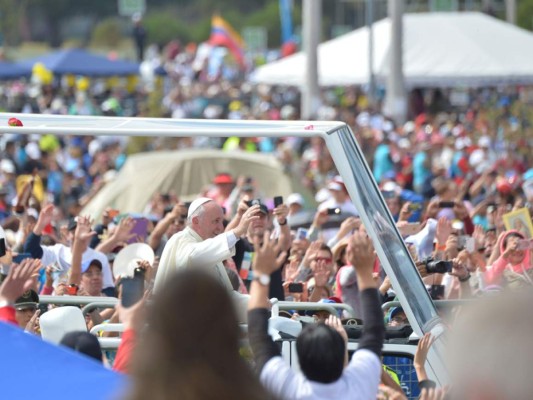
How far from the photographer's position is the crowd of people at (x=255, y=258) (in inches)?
127

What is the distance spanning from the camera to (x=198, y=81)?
49344 mm

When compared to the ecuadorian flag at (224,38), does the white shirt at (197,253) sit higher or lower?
higher

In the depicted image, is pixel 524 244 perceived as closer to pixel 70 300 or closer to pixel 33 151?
pixel 70 300

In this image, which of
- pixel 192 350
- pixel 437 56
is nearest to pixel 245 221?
pixel 192 350

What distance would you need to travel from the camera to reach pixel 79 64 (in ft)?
121

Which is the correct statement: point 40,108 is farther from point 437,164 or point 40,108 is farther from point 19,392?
point 19,392

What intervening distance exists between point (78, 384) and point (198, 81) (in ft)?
149

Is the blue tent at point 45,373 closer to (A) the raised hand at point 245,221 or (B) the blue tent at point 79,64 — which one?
(A) the raised hand at point 245,221

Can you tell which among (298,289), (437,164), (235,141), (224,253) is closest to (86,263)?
(298,289)

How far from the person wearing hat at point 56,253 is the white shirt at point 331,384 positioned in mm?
4800

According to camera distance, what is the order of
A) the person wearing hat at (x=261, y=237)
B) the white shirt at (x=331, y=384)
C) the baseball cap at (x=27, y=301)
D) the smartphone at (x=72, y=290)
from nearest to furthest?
the white shirt at (x=331, y=384)
the baseball cap at (x=27, y=301)
the smartphone at (x=72, y=290)
the person wearing hat at (x=261, y=237)

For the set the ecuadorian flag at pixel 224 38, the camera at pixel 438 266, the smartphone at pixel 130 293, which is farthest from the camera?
the ecuadorian flag at pixel 224 38

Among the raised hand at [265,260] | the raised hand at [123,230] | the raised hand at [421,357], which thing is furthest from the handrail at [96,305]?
the raised hand at [265,260]

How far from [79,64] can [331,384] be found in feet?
109
